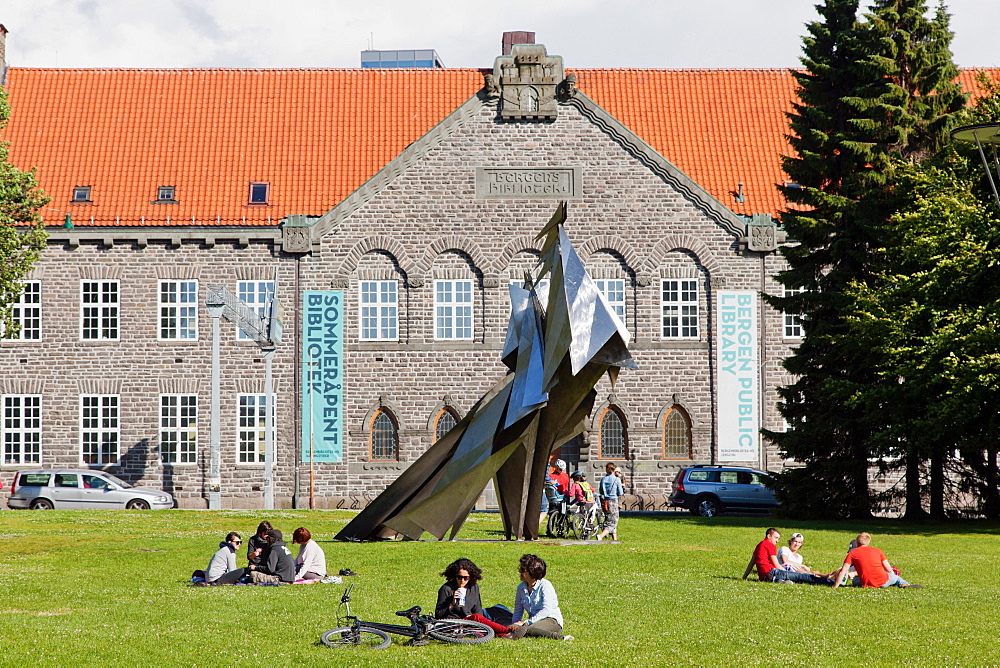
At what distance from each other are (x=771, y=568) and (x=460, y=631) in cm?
757

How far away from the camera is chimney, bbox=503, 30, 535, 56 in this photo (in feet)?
161

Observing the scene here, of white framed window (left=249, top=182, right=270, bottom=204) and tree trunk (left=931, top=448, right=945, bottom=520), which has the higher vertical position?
white framed window (left=249, top=182, right=270, bottom=204)

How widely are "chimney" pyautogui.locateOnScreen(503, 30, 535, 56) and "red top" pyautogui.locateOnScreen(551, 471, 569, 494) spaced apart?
76.7 ft

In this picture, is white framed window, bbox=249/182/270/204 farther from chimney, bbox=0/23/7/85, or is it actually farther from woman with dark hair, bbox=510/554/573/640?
woman with dark hair, bbox=510/554/573/640

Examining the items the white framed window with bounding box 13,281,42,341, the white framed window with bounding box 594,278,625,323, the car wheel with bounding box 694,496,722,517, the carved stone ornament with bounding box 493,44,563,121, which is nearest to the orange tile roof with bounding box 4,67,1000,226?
the white framed window with bounding box 13,281,42,341

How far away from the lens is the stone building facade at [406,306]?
43.9m

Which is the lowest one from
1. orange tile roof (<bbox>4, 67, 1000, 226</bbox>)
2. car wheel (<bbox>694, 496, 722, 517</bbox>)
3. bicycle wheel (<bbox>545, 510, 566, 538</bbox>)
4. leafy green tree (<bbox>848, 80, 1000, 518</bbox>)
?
car wheel (<bbox>694, 496, 722, 517</bbox>)

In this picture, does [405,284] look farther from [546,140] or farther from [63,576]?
[63,576]

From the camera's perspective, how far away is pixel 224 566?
19.2m

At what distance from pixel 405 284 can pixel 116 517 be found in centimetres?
1377

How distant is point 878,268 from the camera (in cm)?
3397

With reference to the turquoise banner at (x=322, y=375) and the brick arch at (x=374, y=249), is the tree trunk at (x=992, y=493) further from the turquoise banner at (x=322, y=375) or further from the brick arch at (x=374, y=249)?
the turquoise banner at (x=322, y=375)

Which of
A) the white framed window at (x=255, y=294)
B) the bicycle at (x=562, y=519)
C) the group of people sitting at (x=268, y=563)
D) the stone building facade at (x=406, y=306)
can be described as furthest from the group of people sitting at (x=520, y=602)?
the white framed window at (x=255, y=294)

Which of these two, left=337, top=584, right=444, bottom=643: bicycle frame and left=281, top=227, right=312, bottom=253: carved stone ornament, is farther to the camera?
left=281, top=227, right=312, bottom=253: carved stone ornament
